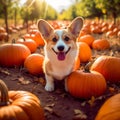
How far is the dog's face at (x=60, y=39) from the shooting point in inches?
178

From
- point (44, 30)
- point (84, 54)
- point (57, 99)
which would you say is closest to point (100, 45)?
point (84, 54)

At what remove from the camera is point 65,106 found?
4.06 meters

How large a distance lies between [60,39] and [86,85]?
83 centimetres

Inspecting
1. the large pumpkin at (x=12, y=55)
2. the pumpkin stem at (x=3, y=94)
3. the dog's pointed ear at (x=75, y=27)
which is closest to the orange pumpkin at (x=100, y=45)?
the large pumpkin at (x=12, y=55)

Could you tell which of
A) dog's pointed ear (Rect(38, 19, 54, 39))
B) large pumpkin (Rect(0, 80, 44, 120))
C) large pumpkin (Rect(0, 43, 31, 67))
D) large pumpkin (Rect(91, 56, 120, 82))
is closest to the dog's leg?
dog's pointed ear (Rect(38, 19, 54, 39))

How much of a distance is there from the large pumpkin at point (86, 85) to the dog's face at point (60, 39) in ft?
1.45

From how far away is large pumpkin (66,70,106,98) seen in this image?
4.29 metres

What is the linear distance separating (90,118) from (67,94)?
891 mm

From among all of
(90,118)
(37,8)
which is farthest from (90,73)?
(37,8)

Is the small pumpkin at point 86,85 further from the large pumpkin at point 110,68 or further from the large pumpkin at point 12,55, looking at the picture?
the large pumpkin at point 12,55

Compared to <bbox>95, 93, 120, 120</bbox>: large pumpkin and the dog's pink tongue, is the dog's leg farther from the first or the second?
<bbox>95, 93, 120, 120</bbox>: large pumpkin

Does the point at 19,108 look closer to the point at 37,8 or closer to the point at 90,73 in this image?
the point at 90,73

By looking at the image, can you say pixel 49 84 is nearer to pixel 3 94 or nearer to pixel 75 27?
pixel 75 27

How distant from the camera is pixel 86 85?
14.1 ft
